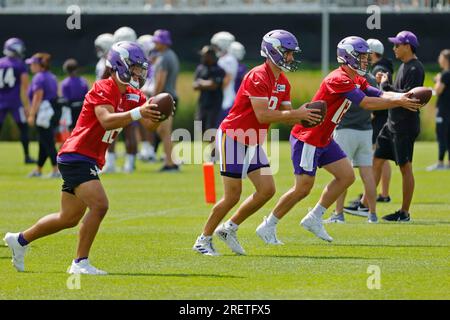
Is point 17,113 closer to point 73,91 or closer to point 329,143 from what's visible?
point 73,91

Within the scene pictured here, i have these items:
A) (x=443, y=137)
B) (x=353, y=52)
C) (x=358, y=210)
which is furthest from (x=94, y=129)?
(x=443, y=137)

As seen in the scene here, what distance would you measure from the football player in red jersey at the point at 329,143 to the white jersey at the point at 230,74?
11.7m

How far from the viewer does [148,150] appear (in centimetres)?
2492

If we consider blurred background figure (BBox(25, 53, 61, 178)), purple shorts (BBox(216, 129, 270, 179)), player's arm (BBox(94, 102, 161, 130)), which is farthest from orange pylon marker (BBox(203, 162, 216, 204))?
player's arm (BBox(94, 102, 161, 130))

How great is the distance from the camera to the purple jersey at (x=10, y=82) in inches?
877

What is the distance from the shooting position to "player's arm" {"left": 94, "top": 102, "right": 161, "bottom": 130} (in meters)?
9.70

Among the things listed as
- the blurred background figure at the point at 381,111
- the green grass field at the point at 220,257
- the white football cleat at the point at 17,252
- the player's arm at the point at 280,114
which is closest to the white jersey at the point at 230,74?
the green grass field at the point at 220,257

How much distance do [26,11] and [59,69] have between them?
85.4 inches

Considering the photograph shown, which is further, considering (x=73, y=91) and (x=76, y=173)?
(x=73, y=91)

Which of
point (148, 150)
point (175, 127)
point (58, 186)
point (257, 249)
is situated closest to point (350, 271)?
point (257, 249)

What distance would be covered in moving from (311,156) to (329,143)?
293 millimetres

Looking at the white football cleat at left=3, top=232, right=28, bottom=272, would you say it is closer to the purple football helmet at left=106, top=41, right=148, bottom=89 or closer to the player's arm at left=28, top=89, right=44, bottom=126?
the purple football helmet at left=106, top=41, right=148, bottom=89

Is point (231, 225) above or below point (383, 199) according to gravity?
above

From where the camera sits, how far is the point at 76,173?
10047 mm
